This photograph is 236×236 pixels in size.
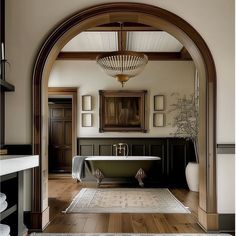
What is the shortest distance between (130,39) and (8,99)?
126 inches

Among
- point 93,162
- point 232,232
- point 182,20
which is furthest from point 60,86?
point 232,232

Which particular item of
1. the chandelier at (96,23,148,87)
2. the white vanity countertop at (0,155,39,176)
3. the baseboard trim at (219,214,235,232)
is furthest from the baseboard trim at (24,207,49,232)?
the chandelier at (96,23,148,87)

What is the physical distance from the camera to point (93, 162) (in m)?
6.12

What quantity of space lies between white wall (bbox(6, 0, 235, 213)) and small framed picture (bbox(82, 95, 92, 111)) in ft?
12.5

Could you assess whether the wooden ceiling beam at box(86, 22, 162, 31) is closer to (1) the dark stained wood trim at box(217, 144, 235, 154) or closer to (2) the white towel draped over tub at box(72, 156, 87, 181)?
(1) the dark stained wood trim at box(217, 144, 235, 154)

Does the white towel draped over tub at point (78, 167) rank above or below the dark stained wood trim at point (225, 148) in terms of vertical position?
A: below

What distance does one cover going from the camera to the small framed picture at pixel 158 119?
699 cm

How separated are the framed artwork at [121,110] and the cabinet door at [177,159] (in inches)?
35.3

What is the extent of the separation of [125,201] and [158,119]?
2692 millimetres

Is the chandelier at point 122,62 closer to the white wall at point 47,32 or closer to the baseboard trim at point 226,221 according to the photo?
the white wall at point 47,32

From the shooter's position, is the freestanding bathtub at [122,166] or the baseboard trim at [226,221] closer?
the baseboard trim at [226,221]

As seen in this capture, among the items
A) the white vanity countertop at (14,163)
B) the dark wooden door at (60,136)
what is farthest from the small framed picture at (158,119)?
the white vanity countertop at (14,163)

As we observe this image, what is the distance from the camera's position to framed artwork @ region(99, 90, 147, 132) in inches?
277

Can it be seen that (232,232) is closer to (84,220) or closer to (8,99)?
(84,220)
